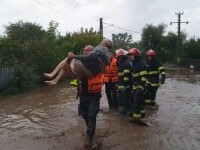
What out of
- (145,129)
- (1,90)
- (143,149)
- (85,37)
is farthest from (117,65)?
(85,37)

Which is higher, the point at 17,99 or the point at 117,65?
the point at 117,65

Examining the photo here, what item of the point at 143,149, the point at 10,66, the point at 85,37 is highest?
the point at 85,37

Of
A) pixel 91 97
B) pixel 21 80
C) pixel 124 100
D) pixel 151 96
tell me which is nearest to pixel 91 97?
pixel 91 97

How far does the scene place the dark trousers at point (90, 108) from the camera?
325 inches

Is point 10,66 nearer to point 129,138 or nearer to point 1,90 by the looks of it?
point 1,90

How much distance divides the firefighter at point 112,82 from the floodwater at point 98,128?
1.15 feet

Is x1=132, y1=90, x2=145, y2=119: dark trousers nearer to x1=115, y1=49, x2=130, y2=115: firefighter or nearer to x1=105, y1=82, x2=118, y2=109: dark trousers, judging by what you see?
x1=115, y1=49, x2=130, y2=115: firefighter

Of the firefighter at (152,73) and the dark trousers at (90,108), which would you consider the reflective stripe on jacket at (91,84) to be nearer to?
the dark trousers at (90,108)

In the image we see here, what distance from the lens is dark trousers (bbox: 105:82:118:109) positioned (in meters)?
13.0

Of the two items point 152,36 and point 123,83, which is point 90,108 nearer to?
point 123,83

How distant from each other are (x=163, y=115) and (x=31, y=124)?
3.96 m

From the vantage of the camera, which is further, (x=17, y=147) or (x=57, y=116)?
(x=57, y=116)

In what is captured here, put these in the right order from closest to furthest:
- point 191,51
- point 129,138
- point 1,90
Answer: point 129,138, point 1,90, point 191,51

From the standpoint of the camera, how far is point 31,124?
11008mm
